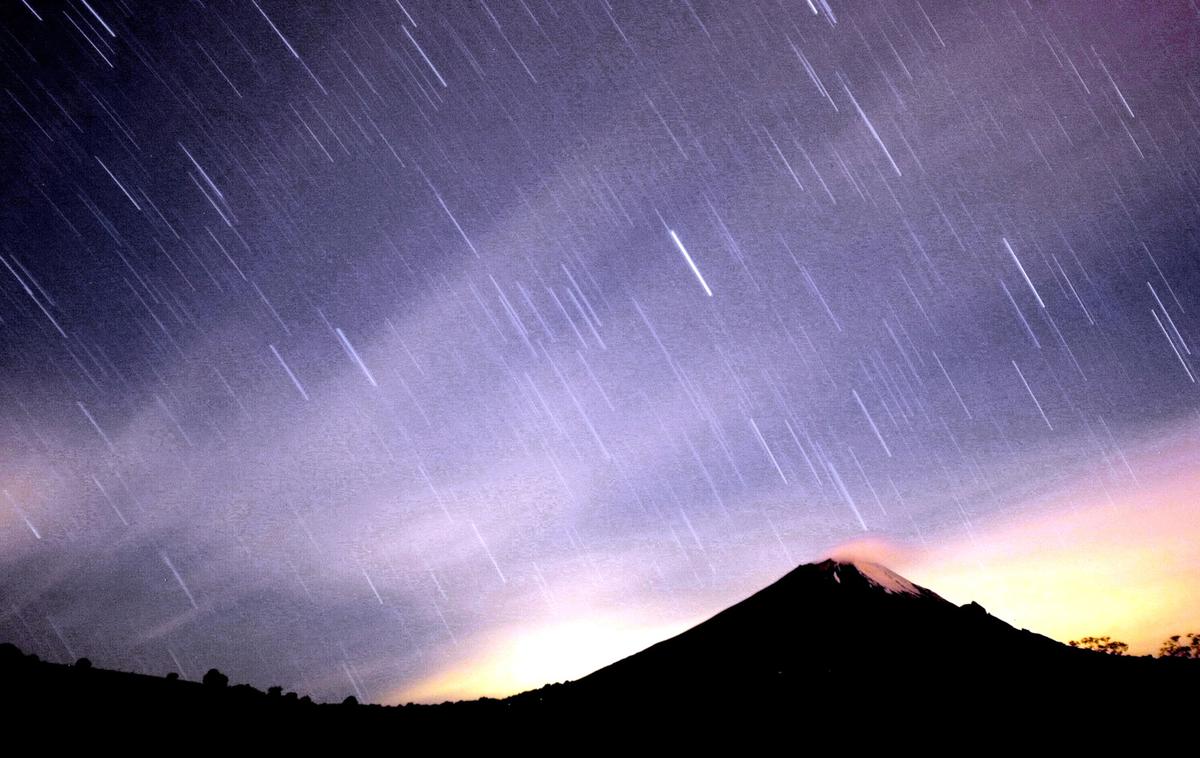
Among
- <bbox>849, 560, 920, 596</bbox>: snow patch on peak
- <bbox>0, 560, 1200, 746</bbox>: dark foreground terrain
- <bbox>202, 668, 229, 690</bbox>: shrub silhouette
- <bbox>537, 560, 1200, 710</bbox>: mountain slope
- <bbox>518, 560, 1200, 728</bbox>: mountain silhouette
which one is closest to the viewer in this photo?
<bbox>0, 560, 1200, 746</bbox>: dark foreground terrain

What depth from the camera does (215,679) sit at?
33.3ft

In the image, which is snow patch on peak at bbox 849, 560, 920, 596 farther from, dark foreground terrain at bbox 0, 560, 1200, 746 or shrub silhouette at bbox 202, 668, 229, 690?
shrub silhouette at bbox 202, 668, 229, 690

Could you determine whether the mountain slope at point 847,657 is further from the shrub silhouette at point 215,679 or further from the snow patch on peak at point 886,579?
the shrub silhouette at point 215,679

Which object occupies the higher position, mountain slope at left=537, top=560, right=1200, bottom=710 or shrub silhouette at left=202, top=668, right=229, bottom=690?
shrub silhouette at left=202, top=668, right=229, bottom=690

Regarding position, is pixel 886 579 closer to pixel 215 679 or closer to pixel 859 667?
pixel 859 667

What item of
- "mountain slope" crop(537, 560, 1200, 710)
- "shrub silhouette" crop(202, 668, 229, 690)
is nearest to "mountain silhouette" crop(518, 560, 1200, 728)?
"mountain slope" crop(537, 560, 1200, 710)

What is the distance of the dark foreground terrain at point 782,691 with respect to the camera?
852cm

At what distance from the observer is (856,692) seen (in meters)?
10.9

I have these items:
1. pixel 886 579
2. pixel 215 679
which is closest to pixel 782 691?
pixel 886 579

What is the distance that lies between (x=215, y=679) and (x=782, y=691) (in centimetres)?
1114

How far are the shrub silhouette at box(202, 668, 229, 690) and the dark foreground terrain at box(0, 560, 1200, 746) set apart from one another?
11 centimetres

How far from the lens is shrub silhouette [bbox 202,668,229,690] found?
10008 millimetres

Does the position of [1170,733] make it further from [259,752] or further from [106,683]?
[106,683]

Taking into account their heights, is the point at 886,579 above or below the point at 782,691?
above
